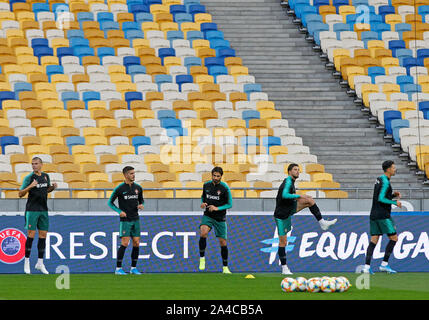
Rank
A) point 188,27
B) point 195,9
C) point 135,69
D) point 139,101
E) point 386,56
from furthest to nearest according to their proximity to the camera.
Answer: point 195,9 → point 188,27 → point 386,56 → point 135,69 → point 139,101

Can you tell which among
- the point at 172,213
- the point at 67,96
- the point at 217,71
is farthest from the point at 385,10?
the point at 172,213

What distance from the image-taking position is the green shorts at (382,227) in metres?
15.6

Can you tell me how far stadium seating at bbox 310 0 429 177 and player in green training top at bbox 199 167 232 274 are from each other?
25.2ft

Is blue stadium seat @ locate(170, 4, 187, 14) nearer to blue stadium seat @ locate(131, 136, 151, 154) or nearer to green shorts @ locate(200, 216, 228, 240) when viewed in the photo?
blue stadium seat @ locate(131, 136, 151, 154)

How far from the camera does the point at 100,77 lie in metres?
25.1

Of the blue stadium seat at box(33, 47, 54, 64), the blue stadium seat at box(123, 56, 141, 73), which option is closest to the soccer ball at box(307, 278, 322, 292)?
the blue stadium seat at box(123, 56, 141, 73)

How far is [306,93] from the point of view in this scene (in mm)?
25859

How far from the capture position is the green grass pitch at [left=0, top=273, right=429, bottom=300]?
11828 millimetres

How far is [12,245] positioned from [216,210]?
383 centimetres

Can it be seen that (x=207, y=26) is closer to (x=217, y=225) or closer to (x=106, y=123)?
(x=106, y=123)

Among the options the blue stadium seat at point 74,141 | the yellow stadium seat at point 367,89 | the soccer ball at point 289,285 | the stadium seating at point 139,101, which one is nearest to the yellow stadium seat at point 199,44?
the stadium seating at point 139,101

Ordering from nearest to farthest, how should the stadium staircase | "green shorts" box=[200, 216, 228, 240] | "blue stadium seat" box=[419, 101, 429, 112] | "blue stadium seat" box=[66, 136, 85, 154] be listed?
"green shorts" box=[200, 216, 228, 240], "blue stadium seat" box=[66, 136, 85, 154], the stadium staircase, "blue stadium seat" box=[419, 101, 429, 112]

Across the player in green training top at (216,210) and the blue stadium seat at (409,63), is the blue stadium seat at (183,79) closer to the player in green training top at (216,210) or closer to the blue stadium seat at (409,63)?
the blue stadium seat at (409,63)

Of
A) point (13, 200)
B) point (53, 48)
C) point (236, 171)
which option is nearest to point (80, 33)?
point (53, 48)
